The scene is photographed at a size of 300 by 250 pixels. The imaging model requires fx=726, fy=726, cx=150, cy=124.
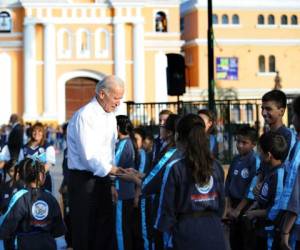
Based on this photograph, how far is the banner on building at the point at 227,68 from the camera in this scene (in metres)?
57.8

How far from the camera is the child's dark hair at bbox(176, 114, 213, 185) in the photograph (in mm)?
5797

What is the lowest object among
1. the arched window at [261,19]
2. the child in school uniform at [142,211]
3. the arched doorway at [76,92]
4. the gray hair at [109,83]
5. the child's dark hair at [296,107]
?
the child in school uniform at [142,211]

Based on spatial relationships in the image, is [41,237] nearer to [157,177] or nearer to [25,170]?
[25,170]

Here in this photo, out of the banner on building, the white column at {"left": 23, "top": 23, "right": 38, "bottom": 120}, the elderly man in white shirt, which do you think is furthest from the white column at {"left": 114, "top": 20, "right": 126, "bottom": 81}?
the elderly man in white shirt

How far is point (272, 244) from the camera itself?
22.7 feet

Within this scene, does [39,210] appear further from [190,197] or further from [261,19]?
[261,19]

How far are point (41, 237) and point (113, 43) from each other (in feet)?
145

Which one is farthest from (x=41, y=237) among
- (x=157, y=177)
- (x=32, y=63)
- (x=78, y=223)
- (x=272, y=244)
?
(x=32, y=63)

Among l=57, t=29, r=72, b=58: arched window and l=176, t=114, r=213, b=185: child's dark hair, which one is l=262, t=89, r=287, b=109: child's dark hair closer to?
l=176, t=114, r=213, b=185: child's dark hair

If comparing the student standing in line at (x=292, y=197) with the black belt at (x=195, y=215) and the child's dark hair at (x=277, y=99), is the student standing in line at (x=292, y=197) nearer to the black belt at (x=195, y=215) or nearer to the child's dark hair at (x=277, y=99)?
the black belt at (x=195, y=215)

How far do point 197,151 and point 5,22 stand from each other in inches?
1859

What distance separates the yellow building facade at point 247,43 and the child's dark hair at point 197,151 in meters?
51.3

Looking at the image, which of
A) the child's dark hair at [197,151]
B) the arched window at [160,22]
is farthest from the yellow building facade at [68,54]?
the child's dark hair at [197,151]

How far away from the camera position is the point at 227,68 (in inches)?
2296
